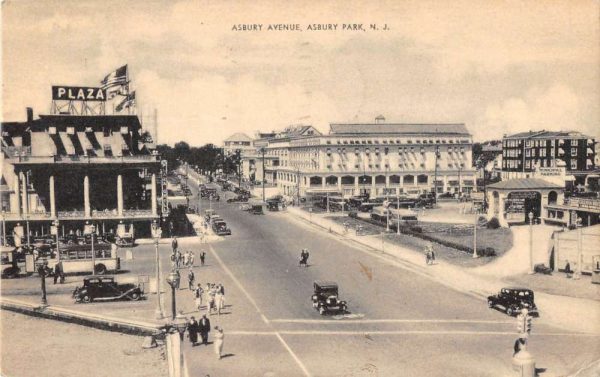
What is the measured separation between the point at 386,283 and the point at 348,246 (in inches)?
509

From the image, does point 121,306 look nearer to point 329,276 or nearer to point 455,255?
point 329,276

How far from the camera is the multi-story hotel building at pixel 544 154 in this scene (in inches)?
1895

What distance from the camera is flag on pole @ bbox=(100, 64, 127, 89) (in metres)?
27.0

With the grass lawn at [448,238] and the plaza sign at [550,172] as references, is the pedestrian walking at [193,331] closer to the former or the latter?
the grass lawn at [448,238]

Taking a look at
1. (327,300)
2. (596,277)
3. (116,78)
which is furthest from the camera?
(596,277)

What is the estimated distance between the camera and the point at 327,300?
26156 mm

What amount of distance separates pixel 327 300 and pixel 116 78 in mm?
14601

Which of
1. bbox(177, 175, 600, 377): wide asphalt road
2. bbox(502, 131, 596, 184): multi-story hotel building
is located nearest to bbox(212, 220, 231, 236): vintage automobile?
bbox(177, 175, 600, 377): wide asphalt road

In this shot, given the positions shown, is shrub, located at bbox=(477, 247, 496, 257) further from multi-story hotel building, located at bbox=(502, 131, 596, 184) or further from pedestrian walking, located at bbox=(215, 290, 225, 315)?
pedestrian walking, located at bbox=(215, 290, 225, 315)

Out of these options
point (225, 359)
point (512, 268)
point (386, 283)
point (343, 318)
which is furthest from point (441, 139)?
point (225, 359)

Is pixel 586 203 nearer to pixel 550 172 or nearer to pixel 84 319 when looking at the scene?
pixel 550 172

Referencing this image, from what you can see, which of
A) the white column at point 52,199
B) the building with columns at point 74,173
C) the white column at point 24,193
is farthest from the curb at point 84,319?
the white column at point 52,199

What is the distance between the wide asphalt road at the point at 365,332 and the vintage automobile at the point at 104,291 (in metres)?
4.67

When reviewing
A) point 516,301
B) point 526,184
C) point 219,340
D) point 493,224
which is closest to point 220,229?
point 493,224
